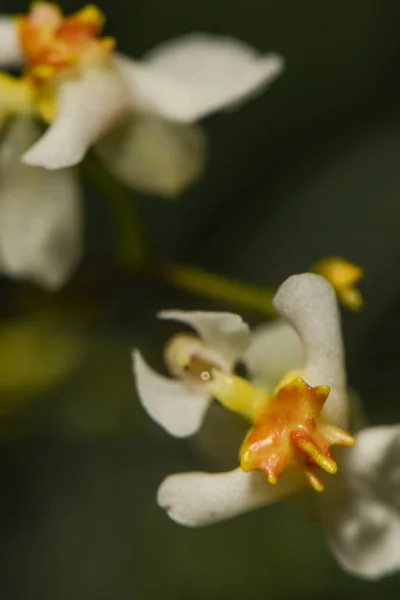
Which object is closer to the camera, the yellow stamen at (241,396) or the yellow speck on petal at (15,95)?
the yellow stamen at (241,396)

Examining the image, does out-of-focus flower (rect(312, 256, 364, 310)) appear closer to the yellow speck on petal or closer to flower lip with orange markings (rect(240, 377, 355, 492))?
flower lip with orange markings (rect(240, 377, 355, 492))

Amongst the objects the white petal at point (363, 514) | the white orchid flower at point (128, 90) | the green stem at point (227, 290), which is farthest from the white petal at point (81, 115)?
the white petal at point (363, 514)

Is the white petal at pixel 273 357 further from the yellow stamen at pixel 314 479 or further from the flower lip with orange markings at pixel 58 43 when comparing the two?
the flower lip with orange markings at pixel 58 43

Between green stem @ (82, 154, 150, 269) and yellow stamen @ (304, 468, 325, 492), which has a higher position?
yellow stamen @ (304, 468, 325, 492)

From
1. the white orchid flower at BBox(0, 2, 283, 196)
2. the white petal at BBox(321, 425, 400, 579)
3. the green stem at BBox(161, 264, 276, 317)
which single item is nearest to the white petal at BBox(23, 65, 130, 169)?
the white orchid flower at BBox(0, 2, 283, 196)

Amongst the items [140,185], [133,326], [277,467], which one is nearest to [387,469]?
[277,467]

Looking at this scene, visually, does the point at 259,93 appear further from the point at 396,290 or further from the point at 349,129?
the point at 396,290

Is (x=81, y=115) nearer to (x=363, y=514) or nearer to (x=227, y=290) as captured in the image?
(x=227, y=290)

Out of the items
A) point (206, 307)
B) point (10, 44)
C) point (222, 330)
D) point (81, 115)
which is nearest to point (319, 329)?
point (222, 330)
